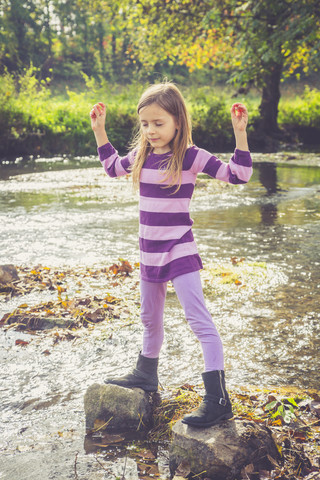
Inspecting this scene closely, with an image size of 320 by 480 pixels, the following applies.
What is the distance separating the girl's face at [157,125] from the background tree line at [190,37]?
1701mm

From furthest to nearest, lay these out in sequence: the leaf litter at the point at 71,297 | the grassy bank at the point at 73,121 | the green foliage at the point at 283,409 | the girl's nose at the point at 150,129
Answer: the grassy bank at the point at 73,121
the leaf litter at the point at 71,297
the green foliage at the point at 283,409
the girl's nose at the point at 150,129

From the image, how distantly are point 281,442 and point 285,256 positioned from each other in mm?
4626

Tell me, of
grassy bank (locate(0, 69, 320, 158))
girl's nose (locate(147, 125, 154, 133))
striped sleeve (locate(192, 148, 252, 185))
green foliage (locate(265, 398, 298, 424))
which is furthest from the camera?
grassy bank (locate(0, 69, 320, 158))

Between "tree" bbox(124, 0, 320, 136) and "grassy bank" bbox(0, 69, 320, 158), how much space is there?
188cm

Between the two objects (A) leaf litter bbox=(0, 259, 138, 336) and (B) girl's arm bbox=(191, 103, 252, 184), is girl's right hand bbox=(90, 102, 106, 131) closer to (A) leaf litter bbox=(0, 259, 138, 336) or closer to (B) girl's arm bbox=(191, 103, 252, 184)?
(B) girl's arm bbox=(191, 103, 252, 184)

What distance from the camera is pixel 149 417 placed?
134 inches

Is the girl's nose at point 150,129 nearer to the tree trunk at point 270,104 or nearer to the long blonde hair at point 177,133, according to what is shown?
the long blonde hair at point 177,133

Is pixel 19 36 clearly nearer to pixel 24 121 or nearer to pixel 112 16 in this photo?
pixel 112 16

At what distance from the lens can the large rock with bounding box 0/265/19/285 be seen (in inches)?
240

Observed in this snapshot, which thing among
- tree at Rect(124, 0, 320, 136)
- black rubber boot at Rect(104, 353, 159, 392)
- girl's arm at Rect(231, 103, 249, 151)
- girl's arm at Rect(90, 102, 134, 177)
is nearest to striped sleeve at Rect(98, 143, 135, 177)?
girl's arm at Rect(90, 102, 134, 177)

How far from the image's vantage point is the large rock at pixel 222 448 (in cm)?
278

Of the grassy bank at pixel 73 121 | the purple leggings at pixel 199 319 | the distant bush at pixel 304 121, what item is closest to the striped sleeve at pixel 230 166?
the purple leggings at pixel 199 319

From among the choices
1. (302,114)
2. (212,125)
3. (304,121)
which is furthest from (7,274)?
(302,114)

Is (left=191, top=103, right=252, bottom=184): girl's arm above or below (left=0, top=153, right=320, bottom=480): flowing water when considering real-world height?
above
